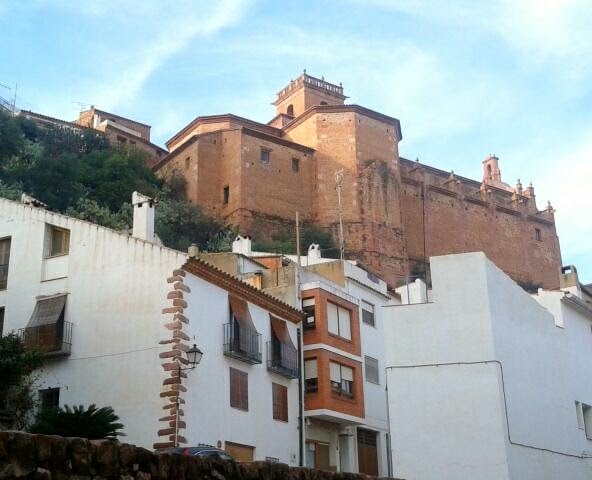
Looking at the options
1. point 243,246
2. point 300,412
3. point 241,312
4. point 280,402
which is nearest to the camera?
point 241,312

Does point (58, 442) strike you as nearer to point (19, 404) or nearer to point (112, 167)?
point (19, 404)

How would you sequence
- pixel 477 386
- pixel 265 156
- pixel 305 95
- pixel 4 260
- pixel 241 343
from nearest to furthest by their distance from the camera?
pixel 477 386, pixel 241 343, pixel 4 260, pixel 265 156, pixel 305 95

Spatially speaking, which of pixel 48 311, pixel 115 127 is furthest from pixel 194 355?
pixel 115 127

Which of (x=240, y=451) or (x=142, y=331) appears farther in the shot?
(x=240, y=451)

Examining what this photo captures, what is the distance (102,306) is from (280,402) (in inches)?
218

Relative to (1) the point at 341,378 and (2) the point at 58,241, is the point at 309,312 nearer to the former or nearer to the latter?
(1) the point at 341,378

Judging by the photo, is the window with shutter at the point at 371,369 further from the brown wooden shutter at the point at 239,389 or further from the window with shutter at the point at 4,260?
the window with shutter at the point at 4,260

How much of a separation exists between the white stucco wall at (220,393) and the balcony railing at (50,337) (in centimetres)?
314

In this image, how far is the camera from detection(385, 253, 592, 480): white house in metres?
17.7

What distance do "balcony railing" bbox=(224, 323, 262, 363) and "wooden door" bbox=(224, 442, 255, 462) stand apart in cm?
207

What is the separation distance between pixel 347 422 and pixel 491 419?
871 centimetres

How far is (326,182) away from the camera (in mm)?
58812

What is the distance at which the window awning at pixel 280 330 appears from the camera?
23.7 m

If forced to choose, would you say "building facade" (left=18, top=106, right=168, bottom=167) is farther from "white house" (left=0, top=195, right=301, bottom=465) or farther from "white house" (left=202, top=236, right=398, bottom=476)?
"white house" (left=0, top=195, right=301, bottom=465)
